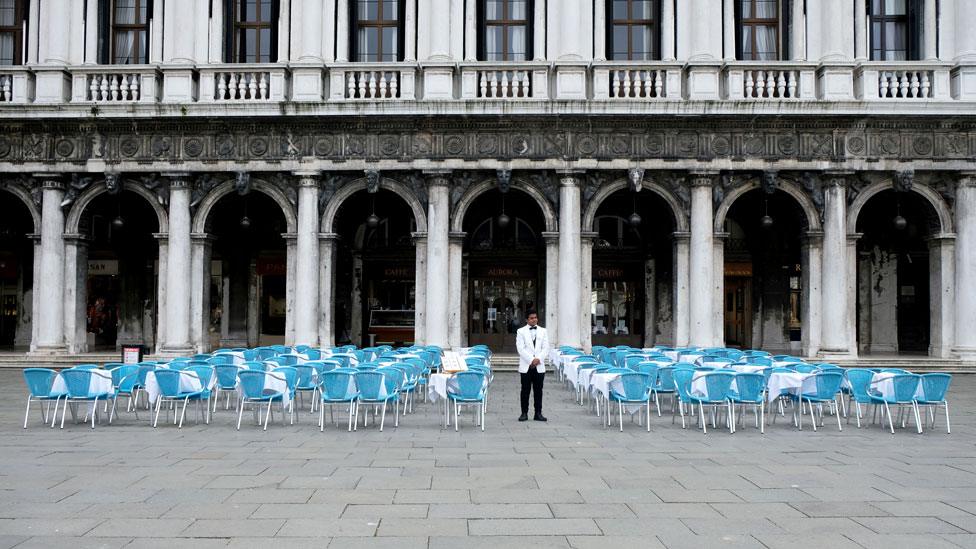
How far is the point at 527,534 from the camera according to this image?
6.43 m

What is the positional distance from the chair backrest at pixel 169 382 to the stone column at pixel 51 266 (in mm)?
13423

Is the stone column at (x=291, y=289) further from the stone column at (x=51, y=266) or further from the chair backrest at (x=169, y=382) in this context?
the chair backrest at (x=169, y=382)

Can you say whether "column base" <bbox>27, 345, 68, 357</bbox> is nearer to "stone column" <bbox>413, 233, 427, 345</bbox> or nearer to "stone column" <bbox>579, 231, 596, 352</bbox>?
"stone column" <bbox>413, 233, 427, 345</bbox>

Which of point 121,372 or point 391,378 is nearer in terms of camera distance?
point 391,378

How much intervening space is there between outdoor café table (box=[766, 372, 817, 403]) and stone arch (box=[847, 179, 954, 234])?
11.7 metres

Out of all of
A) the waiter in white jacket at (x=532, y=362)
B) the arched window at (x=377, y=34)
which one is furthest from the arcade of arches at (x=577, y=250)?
the waiter in white jacket at (x=532, y=362)

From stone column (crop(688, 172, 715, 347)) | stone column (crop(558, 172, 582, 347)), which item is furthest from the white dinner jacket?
stone column (crop(688, 172, 715, 347))

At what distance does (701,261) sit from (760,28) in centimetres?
749

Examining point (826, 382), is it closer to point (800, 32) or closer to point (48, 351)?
point (800, 32)

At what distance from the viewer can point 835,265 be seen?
23094 millimetres

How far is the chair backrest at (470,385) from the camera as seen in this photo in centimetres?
1230

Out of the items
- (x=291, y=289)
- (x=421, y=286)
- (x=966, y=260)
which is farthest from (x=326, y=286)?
(x=966, y=260)

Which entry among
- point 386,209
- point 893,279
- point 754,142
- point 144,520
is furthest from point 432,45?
point 144,520

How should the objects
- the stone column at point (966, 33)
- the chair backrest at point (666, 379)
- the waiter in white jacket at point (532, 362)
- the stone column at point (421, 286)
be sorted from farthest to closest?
the stone column at point (421, 286)
the stone column at point (966, 33)
the chair backrest at point (666, 379)
the waiter in white jacket at point (532, 362)
